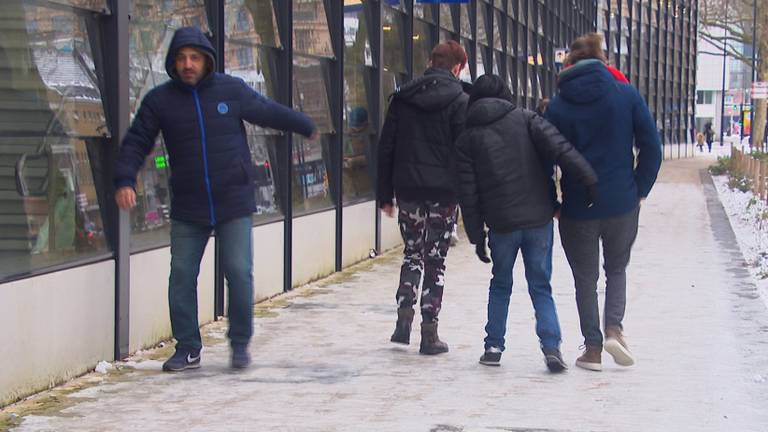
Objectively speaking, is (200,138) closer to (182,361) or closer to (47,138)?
(47,138)

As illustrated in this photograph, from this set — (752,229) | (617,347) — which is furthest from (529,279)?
(752,229)

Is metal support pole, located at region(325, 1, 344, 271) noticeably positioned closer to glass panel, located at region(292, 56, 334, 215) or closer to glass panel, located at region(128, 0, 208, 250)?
glass panel, located at region(292, 56, 334, 215)

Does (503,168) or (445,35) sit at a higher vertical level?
(445,35)

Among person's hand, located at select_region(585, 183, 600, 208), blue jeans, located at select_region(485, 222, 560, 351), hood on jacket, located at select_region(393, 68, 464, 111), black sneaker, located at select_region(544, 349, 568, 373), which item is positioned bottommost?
black sneaker, located at select_region(544, 349, 568, 373)

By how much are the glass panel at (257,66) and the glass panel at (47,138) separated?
2539 millimetres

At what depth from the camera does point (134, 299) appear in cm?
781

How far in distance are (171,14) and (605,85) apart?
9.38ft

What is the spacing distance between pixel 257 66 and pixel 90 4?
3377 mm

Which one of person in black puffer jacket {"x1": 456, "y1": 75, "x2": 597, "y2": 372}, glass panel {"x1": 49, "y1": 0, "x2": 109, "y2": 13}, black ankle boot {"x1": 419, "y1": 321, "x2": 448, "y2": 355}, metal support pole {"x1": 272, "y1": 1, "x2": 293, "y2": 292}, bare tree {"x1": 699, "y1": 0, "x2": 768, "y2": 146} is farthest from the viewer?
bare tree {"x1": 699, "y1": 0, "x2": 768, "y2": 146}

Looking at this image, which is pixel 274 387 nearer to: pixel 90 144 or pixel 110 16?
pixel 90 144

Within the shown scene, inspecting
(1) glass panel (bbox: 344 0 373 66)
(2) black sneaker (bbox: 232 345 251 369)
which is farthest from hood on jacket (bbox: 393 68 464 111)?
(1) glass panel (bbox: 344 0 373 66)

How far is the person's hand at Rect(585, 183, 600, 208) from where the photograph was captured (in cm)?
729

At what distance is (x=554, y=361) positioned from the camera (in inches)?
292

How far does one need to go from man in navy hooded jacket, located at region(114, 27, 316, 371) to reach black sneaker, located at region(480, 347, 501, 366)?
1300mm
